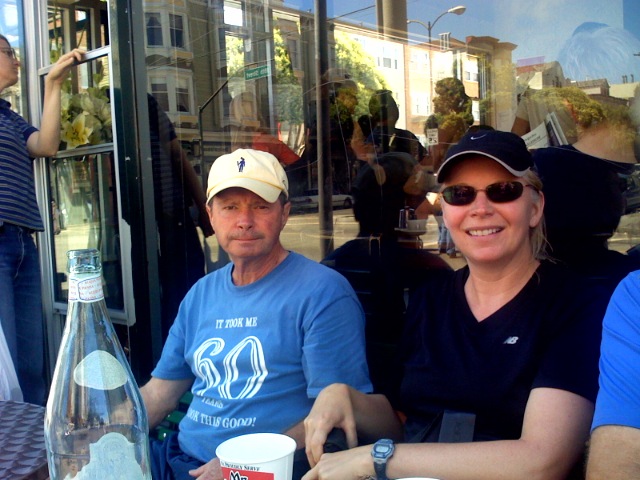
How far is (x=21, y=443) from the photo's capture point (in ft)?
5.28

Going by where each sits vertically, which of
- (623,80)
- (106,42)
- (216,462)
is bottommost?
(216,462)

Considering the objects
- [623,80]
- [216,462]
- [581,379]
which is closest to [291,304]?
[216,462]

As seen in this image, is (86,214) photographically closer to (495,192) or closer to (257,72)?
(257,72)

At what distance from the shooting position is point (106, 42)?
3.28 meters

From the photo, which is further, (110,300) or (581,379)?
(110,300)

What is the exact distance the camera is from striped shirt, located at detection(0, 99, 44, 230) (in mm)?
3137

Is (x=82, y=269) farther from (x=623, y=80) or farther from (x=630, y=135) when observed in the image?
(x=623, y=80)

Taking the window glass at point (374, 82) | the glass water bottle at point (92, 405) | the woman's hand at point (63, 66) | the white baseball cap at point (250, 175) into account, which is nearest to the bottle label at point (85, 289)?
the glass water bottle at point (92, 405)

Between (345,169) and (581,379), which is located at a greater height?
A: (345,169)

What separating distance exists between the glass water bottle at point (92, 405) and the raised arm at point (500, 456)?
0.39 metres

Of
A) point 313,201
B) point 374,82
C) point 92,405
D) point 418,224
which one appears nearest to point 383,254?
point 418,224

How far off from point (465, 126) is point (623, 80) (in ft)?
2.54

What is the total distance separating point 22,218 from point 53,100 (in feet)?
1.93

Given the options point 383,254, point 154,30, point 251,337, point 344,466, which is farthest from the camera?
point 383,254
